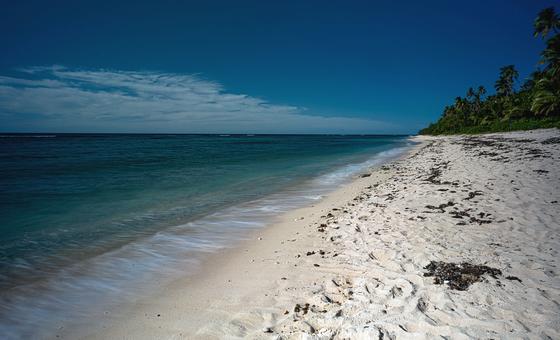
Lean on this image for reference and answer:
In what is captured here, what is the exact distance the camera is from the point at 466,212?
25.8ft

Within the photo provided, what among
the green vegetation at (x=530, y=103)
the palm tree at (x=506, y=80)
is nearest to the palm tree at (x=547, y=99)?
the green vegetation at (x=530, y=103)

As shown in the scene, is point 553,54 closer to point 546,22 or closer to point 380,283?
point 546,22

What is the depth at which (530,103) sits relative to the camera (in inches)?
1837

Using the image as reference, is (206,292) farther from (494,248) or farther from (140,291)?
(494,248)

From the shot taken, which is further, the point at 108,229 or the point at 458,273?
the point at 108,229

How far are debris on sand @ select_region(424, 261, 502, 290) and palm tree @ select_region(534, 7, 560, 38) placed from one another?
53.7 m

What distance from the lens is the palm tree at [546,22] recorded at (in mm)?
39719

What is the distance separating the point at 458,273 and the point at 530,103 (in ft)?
191

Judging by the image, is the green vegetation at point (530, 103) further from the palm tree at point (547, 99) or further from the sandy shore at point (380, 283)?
the sandy shore at point (380, 283)

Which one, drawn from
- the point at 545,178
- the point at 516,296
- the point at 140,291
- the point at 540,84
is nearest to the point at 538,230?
the point at 516,296

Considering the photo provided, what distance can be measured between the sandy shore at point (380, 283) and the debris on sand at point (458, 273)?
0.6 inches

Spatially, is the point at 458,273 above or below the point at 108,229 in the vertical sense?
above

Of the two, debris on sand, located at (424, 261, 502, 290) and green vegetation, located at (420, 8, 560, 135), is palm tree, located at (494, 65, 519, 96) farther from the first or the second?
debris on sand, located at (424, 261, 502, 290)

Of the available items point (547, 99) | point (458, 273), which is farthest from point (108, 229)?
point (547, 99)
